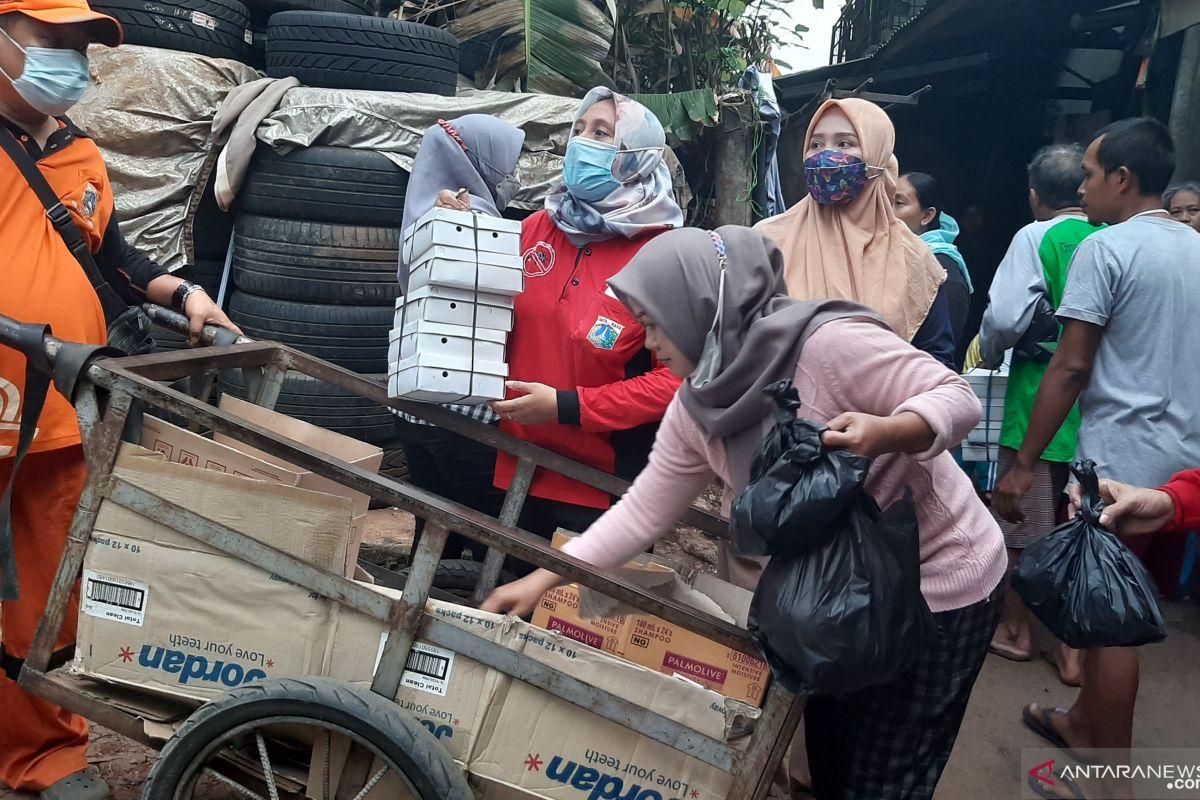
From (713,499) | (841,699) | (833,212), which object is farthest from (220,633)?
(713,499)

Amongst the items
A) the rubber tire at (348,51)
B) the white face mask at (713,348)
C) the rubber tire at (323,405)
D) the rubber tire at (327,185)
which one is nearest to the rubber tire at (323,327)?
the rubber tire at (323,405)

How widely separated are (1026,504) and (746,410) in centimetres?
252

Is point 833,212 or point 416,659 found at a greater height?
point 833,212

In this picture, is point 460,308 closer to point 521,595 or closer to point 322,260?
point 521,595

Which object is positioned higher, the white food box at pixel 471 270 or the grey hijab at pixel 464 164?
the grey hijab at pixel 464 164

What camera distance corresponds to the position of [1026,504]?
379 centimetres

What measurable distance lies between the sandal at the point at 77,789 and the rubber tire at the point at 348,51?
11.6ft

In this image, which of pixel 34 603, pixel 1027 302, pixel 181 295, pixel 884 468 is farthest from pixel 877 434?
pixel 1027 302

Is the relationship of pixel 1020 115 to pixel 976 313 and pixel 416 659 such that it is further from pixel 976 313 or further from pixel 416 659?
pixel 416 659

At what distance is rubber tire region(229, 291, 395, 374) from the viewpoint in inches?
179

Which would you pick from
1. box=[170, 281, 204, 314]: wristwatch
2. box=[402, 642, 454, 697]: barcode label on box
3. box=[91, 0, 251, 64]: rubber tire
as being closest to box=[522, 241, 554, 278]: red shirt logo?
box=[170, 281, 204, 314]: wristwatch

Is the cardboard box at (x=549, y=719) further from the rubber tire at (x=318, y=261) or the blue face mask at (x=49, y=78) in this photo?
the rubber tire at (x=318, y=261)

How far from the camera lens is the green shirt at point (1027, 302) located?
144 inches

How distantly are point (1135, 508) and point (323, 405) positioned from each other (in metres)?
3.53
